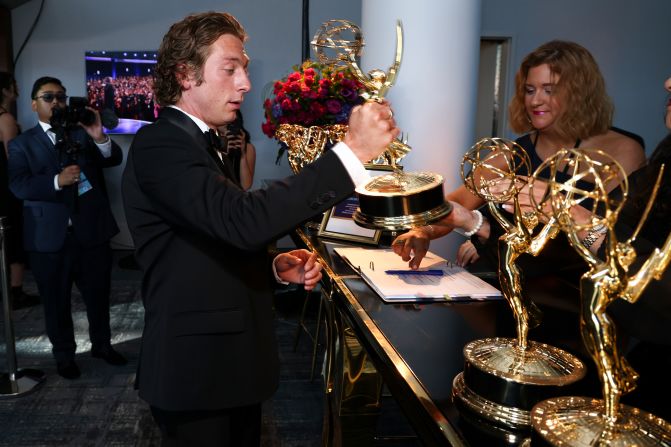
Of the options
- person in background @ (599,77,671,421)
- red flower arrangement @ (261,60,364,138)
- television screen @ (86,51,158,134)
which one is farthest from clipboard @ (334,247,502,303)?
television screen @ (86,51,158,134)

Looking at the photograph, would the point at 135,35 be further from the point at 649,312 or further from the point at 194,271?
the point at 649,312

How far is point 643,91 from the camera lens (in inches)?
287

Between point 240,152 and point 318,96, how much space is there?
2.15m

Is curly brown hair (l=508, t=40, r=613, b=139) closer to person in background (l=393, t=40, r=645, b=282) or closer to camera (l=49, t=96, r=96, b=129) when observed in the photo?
person in background (l=393, t=40, r=645, b=282)

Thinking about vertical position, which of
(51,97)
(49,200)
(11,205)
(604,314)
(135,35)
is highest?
(135,35)

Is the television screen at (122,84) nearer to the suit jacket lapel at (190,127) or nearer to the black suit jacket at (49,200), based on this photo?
the black suit jacket at (49,200)

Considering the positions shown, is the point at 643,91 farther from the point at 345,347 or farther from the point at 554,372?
the point at 554,372

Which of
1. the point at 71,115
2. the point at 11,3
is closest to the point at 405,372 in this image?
the point at 71,115

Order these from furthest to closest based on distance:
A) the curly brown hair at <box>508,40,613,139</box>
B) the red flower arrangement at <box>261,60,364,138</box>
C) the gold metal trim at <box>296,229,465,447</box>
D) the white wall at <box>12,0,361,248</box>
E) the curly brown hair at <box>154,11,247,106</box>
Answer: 1. the white wall at <box>12,0,361,248</box>
2. the red flower arrangement at <box>261,60,364,138</box>
3. the curly brown hair at <box>508,40,613,139</box>
4. the curly brown hair at <box>154,11,247,106</box>
5. the gold metal trim at <box>296,229,465,447</box>

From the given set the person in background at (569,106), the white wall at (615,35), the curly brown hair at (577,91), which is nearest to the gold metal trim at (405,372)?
the person in background at (569,106)

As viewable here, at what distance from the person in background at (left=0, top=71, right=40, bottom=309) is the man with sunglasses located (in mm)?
941

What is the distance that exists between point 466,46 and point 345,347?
1.61 m

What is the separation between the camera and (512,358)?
3.48ft

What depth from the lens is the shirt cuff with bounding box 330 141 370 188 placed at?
1.26 meters
